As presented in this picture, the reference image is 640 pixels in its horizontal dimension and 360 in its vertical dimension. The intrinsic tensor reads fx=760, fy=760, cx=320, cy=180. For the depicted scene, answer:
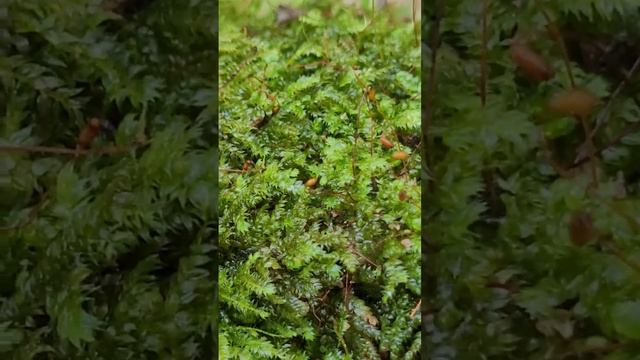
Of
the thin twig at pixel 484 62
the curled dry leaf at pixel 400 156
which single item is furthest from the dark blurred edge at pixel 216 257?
the thin twig at pixel 484 62

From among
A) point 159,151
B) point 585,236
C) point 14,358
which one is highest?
point 159,151

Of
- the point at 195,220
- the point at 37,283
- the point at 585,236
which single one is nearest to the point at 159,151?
the point at 195,220

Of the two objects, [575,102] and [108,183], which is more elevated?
[575,102]

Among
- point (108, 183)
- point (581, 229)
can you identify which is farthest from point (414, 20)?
point (108, 183)

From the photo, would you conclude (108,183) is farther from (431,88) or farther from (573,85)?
(573,85)

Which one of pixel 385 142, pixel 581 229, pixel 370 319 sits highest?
pixel 385 142

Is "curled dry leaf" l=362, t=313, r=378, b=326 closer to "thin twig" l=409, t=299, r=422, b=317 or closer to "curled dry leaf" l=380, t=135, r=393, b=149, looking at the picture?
"thin twig" l=409, t=299, r=422, b=317

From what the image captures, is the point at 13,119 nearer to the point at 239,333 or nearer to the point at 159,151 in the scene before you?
the point at 159,151
